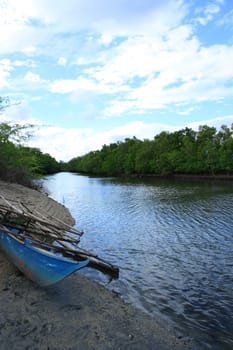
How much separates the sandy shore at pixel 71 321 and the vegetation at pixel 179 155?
2746 inches

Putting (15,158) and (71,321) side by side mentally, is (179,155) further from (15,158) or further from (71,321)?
(71,321)

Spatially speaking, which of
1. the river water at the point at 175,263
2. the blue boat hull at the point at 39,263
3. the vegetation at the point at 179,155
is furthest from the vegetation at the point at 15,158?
the vegetation at the point at 179,155

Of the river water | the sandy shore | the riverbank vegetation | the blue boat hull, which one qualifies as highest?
the riverbank vegetation

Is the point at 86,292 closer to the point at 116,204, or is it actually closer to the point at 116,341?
the point at 116,341

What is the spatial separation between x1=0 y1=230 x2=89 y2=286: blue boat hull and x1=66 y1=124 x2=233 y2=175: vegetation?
70087 millimetres

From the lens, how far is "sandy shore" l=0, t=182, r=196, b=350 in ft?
18.5

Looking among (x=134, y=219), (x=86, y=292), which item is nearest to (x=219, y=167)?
(x=134, y=219)

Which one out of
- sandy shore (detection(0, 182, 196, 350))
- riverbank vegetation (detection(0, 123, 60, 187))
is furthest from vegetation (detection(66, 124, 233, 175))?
sandy shore (detection(0, 182, 196, 350))

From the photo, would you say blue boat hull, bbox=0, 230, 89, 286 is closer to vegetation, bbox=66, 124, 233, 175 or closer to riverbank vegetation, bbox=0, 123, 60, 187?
riverbank vegetation, bbox=0, 123, 60, 187

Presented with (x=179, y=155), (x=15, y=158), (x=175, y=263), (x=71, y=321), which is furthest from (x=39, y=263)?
(x=179, y=155)

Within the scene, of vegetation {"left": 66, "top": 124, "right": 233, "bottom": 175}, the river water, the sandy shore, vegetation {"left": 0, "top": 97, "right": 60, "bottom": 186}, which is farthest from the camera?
vegetation {"left": 66, "top": 124, "right": 233, "bottom": 175}

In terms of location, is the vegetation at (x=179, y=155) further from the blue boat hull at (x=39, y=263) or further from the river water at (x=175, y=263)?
the blue boat hull at (x=39, y=263)

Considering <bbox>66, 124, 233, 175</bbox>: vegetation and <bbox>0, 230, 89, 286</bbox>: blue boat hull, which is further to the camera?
<bbox>66, 124, 233, 175</bbox>: vegetation

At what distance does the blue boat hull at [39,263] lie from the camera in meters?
6.79
